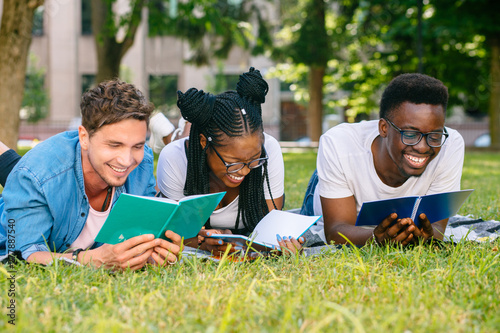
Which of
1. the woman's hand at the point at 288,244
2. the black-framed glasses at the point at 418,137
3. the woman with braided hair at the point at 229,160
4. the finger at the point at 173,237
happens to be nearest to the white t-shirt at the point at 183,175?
the woman with braided hair at the point at 229,160

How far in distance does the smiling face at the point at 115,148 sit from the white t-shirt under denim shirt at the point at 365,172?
4.52 ft

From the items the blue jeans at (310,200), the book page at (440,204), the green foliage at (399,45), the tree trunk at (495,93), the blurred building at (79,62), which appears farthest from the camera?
the blurred building at (79,62)

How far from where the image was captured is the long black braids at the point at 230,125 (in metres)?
3.32

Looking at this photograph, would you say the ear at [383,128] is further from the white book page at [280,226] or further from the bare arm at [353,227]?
the white book page at [280,226]

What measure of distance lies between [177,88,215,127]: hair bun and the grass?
946mm

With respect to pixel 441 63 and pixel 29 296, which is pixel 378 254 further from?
pixel 441 63

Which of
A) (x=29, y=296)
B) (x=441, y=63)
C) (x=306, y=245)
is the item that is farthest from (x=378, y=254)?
(x=441, y=63)

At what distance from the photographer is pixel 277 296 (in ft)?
7.27

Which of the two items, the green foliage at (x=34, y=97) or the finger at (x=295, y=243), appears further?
the green foliage at (x=34, y=97)

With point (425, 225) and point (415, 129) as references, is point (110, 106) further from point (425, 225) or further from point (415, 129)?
point (425, 225)

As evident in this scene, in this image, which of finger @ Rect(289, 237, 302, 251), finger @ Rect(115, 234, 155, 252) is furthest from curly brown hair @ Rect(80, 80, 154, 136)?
finger @ Rect(289, 237, 302, 251)

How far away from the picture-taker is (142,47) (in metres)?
27.1

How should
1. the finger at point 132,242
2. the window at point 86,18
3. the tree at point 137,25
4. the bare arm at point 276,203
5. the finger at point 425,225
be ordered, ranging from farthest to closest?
the window at point 86,18 → the tree at point 137,25 → the bare arm at point 276,203 → the finger at point 425,225 → the finger at point 132,242

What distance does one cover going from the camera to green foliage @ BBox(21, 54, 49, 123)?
24.7 m
